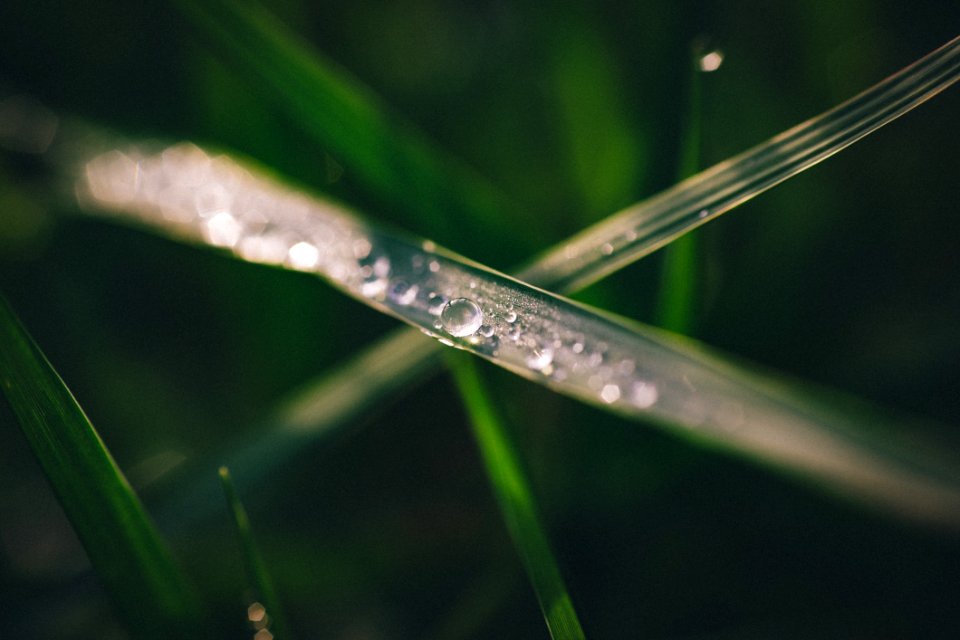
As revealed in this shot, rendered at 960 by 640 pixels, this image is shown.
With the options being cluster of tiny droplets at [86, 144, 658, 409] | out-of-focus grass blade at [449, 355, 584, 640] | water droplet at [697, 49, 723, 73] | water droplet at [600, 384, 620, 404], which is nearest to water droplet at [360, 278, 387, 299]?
cluster of tiny droplets at [86, 144, 658, 409]

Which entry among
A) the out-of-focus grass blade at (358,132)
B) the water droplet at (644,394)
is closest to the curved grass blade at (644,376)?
the water droplet at (644,394)

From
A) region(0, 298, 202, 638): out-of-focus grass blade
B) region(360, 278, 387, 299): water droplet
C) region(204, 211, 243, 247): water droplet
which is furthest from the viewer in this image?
region(204, 211, 243, 247): water droplet

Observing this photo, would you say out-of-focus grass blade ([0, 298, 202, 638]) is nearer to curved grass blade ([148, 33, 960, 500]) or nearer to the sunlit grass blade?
curved grass blade ([148, 33, 960, 500])

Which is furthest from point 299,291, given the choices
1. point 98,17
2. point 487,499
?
point 98,17

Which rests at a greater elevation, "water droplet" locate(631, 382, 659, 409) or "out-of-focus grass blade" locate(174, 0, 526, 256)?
"out-of-focus grass blade" locate(174, 0, 526, 256)

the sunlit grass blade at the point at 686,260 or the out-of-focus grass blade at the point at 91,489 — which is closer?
the out-of-focus grass blade at the point at 91,489

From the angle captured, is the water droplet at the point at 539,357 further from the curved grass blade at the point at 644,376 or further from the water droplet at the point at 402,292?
the water droplet at the point at 402,292

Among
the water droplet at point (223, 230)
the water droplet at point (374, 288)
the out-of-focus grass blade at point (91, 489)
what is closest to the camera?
the out-of-focus grass blade at point (91, 489)
